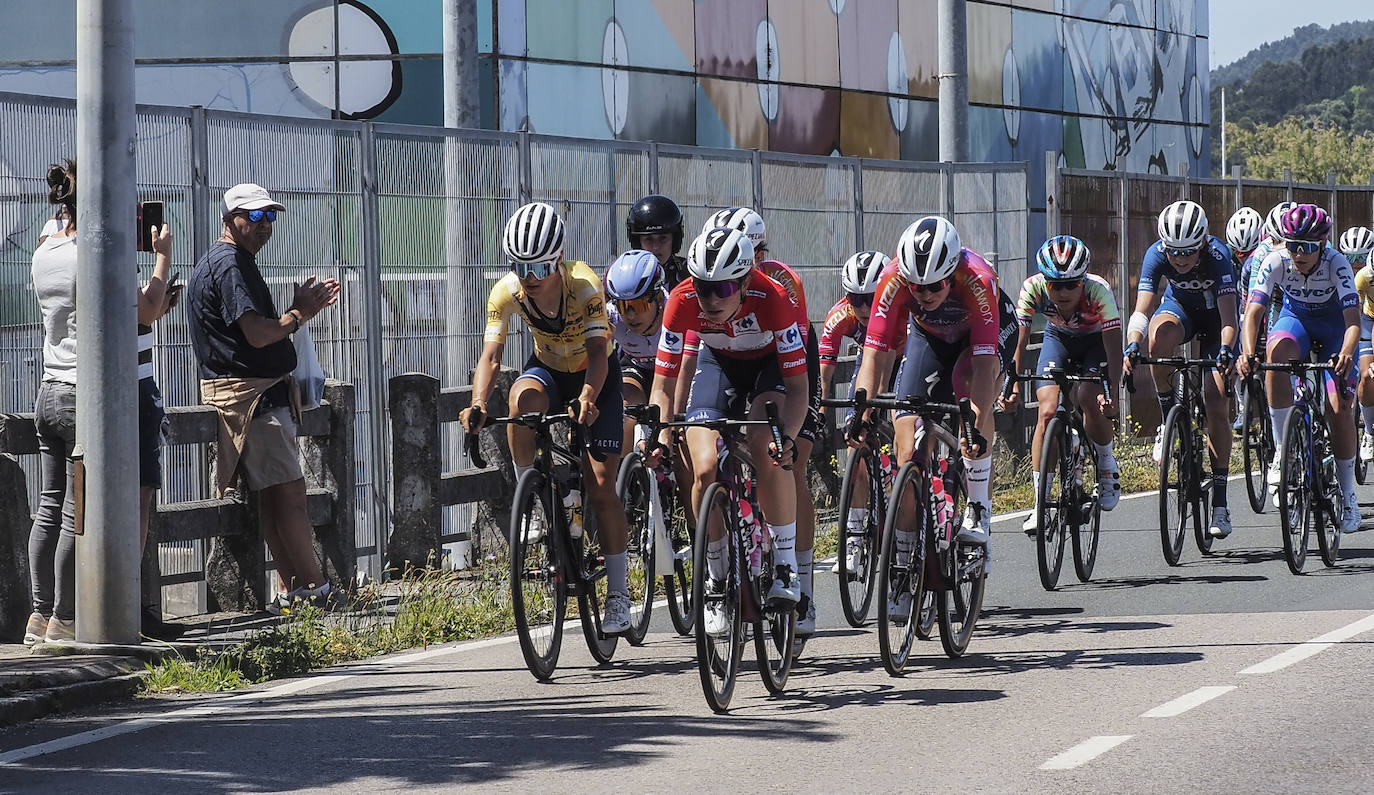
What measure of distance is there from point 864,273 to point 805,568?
2.42 metres

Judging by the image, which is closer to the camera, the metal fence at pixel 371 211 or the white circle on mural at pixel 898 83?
the metal fence at pixel 371 211

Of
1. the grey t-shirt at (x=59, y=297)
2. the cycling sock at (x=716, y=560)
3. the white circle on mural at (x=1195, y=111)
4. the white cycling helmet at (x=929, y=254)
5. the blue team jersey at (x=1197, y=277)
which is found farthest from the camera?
the white circle on mural at (x=1195, y=111)

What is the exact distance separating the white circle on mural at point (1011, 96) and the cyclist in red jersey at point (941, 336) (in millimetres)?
27349

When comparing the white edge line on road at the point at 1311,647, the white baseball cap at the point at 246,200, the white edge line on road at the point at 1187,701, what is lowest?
the white edge line on road at the point at 1187,701

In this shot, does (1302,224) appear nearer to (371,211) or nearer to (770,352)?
(770,352)

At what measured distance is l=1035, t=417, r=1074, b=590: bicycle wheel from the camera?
A: 11211 mm

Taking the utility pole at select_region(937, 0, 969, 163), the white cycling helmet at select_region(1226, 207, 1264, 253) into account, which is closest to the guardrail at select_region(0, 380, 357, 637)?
the white cycling helmet at select_region(1226, 207, 1264, 253)

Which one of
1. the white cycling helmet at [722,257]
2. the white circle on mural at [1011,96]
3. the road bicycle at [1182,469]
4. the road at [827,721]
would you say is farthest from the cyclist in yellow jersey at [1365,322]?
the white circle on mural at [1011,96]

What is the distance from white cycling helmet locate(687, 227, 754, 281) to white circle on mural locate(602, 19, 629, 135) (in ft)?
62.6

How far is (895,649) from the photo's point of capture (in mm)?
8773

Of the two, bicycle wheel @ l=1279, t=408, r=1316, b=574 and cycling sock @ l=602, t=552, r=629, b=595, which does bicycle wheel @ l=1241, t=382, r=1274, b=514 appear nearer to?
bicycle wheel @ l=1279, t=408, r=1316, b=574

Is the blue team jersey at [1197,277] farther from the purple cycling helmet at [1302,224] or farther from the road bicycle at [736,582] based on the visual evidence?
the road bicycle at [736,582]

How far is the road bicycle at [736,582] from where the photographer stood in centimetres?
771

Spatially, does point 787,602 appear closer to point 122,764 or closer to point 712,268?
point 712,268
